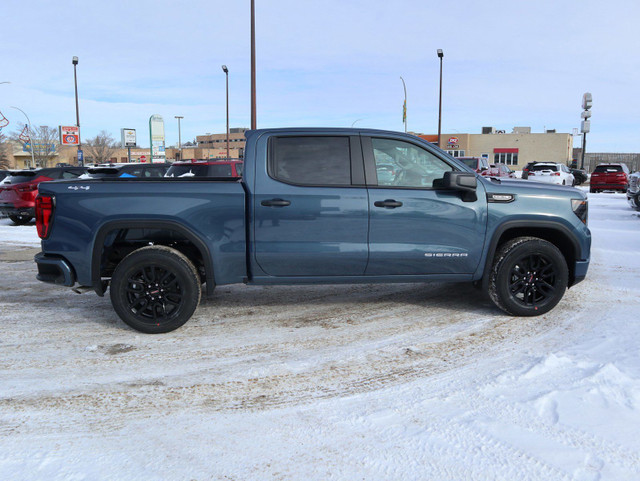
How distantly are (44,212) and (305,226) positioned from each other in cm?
237

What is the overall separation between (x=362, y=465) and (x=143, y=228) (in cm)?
303

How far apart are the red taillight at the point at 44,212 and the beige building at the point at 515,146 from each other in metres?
63.9

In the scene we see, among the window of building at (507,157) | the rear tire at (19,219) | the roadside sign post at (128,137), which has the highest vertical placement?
the roadside sign post at (128,137)

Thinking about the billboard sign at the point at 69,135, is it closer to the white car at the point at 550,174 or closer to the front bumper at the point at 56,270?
the white car at the point at 550,174

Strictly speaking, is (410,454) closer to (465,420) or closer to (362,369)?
(465,420)

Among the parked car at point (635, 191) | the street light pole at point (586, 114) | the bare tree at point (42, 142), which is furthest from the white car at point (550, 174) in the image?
the bare tree at point (42, 142)

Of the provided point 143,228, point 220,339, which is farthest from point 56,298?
point 220,339

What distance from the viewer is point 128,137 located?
2104 inches

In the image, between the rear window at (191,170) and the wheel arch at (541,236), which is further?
the rear window at (191,170)

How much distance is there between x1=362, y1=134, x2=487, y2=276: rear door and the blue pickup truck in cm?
1

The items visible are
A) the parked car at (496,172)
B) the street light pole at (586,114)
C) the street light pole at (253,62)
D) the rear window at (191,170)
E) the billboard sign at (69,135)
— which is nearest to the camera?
the rear window at (191,170)

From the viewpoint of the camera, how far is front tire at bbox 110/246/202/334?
4.75 meters

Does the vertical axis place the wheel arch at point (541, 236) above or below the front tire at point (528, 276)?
above

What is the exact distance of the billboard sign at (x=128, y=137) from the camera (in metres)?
53.0
